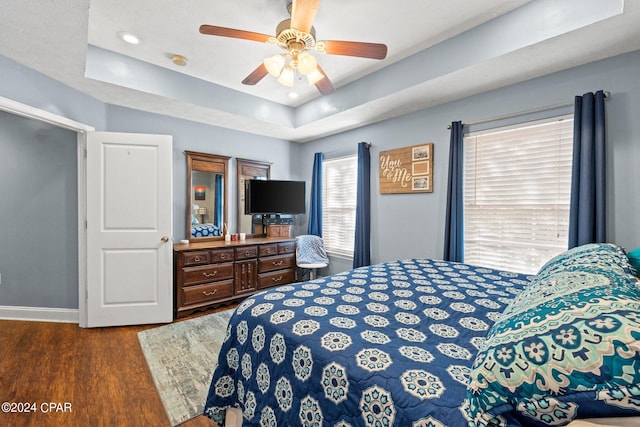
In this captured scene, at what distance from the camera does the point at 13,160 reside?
3105mm

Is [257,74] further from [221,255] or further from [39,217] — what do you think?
[39,217]

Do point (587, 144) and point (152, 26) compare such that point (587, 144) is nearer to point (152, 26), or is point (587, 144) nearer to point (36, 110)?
point (152, 26)

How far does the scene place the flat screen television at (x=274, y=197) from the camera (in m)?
4.21

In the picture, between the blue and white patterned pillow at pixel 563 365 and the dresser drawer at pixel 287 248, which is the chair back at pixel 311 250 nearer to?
the dresser drawer at pixel 287 248

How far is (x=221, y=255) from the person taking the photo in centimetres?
356

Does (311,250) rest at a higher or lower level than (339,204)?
lower

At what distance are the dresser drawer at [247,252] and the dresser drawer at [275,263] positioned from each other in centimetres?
16

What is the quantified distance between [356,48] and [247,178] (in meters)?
2.80

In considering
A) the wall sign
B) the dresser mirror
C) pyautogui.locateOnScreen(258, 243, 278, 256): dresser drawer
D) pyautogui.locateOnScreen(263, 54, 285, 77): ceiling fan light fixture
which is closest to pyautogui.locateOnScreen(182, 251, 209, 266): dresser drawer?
pyautogui.locateOnScreen(258, 243, 278, 256): dresser drawer

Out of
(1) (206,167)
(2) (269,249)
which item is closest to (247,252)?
(2) (269,249)

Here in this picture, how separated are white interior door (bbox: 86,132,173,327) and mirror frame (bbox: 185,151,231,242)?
611 millimetres

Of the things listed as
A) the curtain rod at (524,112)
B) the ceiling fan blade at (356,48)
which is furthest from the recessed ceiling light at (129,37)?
the curtain rod at (524,112)

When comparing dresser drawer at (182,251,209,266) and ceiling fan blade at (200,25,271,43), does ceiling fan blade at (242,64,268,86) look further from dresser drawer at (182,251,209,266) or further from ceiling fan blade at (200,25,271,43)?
dresser drawer at (182,251,209,266)

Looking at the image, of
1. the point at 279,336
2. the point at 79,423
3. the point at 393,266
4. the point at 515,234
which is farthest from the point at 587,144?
the point at 79,423
